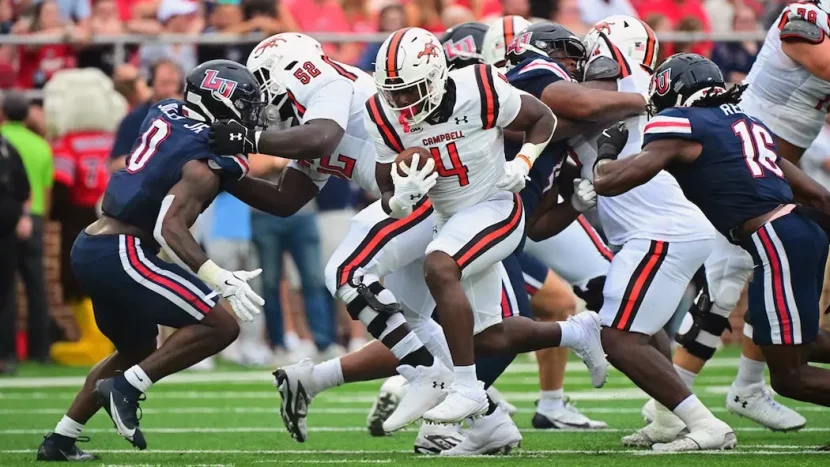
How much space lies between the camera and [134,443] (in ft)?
20.8

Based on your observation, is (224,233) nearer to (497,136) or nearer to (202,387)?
(202,387)

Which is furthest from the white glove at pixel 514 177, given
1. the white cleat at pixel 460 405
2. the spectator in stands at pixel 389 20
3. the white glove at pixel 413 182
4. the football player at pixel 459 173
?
the spectator in stands at pixel 389 20

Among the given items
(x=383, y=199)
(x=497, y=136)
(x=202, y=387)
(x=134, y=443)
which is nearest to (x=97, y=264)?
(x=134, y=443)

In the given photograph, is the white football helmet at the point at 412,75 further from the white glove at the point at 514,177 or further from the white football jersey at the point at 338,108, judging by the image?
the white football jersey at the point at 338,108

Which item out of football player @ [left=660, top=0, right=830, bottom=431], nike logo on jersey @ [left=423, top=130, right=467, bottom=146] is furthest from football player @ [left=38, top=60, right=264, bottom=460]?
football player @ [left=660, top=0, right=830, bottom=431]

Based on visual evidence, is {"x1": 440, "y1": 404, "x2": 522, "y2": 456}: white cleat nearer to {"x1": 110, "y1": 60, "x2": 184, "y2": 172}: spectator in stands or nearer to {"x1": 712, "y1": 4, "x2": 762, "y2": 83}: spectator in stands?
{"x1": 110, "y1": 60, "x2": 184, "y2": 172}: spectator in stands

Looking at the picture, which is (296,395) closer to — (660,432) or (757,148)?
(660,432)

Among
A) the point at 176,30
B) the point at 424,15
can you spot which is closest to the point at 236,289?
the point at 176,30

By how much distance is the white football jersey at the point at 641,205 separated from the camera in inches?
269

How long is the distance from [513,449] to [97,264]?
208cm

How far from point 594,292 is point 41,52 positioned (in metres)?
6.73

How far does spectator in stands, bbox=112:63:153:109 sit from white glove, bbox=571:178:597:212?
6.20 m

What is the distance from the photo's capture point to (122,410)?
632cm

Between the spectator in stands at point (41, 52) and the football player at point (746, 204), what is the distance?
750cm
